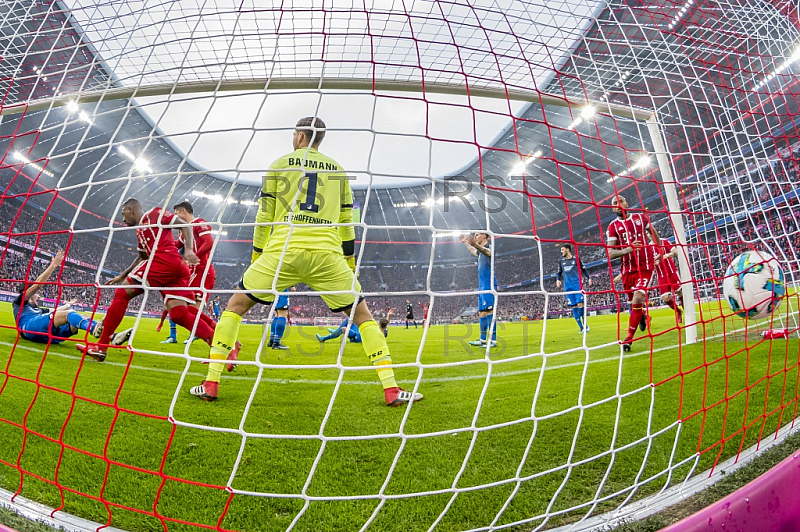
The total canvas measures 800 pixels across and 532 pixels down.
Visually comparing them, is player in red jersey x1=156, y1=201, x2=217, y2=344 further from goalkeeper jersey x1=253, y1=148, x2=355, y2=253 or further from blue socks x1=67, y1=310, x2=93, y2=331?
goalkeeper jersey x1=253, y1=148, x2=355, y2=253

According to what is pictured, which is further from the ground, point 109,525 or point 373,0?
point 373,0

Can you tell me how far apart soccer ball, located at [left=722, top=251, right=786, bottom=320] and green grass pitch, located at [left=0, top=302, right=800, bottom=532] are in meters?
0.45

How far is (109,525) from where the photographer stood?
3.56 feet

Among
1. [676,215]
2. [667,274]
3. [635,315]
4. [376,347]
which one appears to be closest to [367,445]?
[376,347]

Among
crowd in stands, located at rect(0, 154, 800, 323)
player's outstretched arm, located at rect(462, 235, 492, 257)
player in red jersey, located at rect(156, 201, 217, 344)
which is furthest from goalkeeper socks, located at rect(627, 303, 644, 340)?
crowd in stands, located at rect(0, 154, 800, 323)

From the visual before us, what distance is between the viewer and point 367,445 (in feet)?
5.38

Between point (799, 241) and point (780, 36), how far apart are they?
1352mm

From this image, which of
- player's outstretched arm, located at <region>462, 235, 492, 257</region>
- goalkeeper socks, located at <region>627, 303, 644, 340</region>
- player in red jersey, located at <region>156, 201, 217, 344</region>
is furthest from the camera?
player's outstretched arm, located at <region>462, 235, 492, 257</region>

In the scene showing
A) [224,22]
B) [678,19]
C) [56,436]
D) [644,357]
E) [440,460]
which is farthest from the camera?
[644,357]

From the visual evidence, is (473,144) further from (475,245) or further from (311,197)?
(475,245)

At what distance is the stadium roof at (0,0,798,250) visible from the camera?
1.75m

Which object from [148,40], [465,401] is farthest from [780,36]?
[148,40]

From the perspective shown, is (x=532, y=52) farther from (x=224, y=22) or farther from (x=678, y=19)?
(x=224, y=22)

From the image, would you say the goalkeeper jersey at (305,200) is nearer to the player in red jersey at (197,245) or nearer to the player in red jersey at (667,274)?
the player in red jersey at (197,245)
